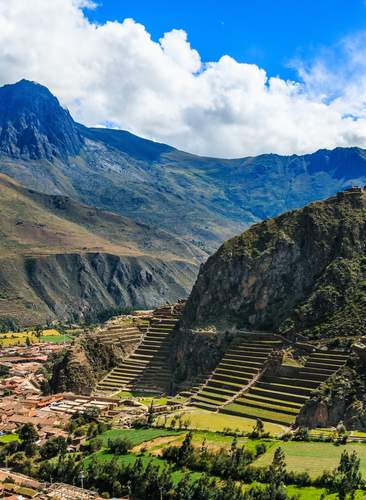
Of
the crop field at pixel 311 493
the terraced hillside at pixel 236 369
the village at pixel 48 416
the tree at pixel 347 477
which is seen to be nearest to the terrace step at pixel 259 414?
the terraced hillside at pixel 236 369

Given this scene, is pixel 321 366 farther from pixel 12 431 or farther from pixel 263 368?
pixel 12 431

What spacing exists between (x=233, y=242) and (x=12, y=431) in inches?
2083

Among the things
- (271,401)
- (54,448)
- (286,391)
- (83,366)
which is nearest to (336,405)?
(286,391)

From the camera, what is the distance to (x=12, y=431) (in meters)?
79.2

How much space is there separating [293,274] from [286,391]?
2921 cm

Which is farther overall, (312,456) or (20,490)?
(312,456)

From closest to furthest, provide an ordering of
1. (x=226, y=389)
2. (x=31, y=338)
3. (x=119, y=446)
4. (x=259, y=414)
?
(x=119, y=446)
(x=259, y=414)
(x=226, y=389)
(x=31, y=338)

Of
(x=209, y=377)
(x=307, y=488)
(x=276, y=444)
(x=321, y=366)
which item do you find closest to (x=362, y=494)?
(x=307, y=488)

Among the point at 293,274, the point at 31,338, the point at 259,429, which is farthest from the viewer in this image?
the point at 31,338

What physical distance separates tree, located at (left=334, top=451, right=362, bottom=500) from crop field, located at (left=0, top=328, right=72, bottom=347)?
117 m

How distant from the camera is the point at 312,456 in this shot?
60.6m

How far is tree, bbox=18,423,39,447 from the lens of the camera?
2889 inches

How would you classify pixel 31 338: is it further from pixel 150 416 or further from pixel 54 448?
pixel 54 448

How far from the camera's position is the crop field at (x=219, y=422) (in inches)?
2795
